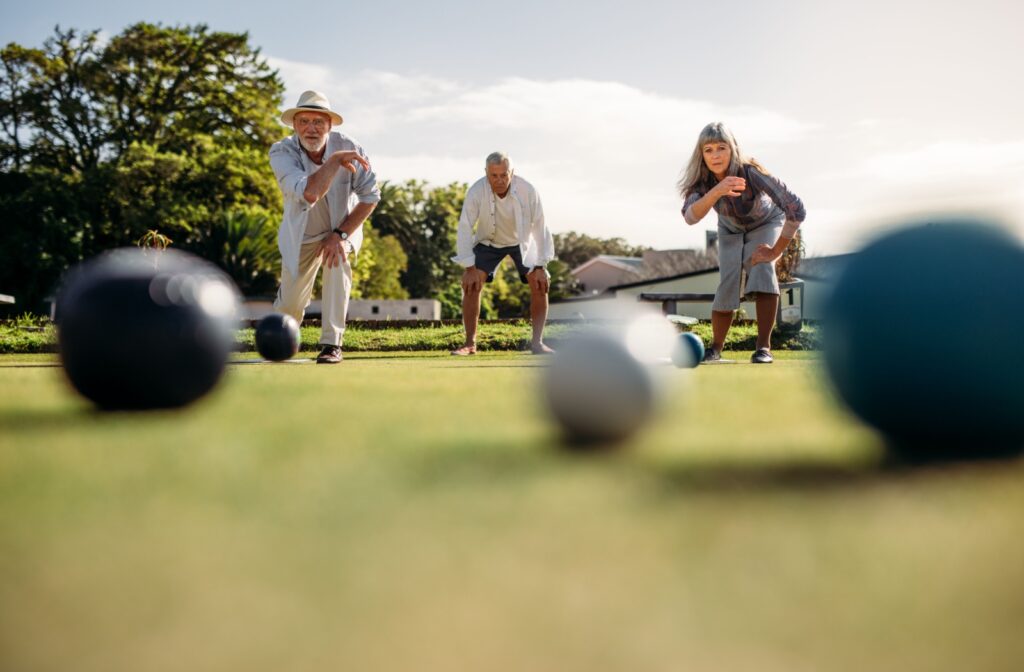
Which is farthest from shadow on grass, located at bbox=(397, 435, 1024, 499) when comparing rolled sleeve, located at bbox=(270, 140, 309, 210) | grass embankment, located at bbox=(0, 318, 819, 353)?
grass embankment, located at bbox=(0, 318, 819, 353)

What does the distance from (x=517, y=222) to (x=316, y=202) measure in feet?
8.64

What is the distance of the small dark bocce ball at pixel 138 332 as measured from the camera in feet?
12.0

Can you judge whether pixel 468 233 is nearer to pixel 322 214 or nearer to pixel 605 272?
pixel 322 214

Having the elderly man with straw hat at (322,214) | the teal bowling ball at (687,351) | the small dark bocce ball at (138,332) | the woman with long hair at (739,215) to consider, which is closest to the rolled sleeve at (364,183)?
the elderly man with straw hat at (322,214)

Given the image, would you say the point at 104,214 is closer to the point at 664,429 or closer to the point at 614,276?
the point at 664,429

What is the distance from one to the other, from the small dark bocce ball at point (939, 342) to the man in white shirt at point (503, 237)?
682 cm

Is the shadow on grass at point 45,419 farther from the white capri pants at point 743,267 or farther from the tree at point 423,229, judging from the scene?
the tree at point 423,229

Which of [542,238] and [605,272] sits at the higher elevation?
[605,272]

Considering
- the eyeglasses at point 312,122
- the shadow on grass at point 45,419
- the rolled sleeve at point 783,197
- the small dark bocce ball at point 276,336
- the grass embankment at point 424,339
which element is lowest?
the grass embankment at point 424,339

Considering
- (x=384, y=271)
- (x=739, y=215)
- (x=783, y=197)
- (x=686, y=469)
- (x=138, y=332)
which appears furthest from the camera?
(x=384, y=271)

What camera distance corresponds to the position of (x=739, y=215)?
8102mm

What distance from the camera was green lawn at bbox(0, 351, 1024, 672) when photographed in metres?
1.35

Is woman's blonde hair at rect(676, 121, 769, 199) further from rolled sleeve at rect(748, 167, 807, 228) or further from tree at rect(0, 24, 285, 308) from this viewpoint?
tree at rect(0, 24, 285, 308)

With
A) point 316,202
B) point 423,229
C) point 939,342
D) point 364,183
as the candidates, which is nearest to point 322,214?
point 316,202
